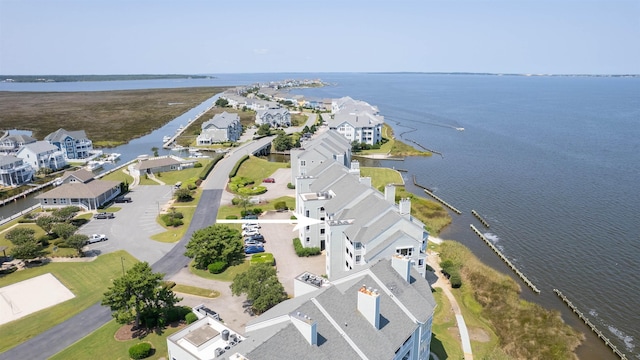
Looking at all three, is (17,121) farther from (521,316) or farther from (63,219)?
(521,316)

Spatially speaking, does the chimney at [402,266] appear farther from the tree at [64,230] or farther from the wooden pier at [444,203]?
the tree at [64,230]

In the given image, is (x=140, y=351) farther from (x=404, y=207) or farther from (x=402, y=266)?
(x=404, y=207)

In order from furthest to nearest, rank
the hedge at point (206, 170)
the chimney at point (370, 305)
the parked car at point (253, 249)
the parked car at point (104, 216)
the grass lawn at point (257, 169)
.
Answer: the grass lawn at point (257, 169) → the hedge at point (206, 170) → the parked car at point (104, 216) → the parked car at point (253, 249) → the chimney at point (370, 305)

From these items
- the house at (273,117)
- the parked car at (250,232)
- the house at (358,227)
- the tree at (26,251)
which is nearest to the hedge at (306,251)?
the house at (358,227)

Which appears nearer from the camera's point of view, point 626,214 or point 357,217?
point 357,217

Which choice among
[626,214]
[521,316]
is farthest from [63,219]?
[626,214]

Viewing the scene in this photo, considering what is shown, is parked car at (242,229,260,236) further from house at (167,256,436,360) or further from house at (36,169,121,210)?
house at (36,169,121,210)
